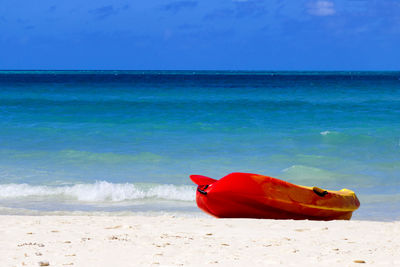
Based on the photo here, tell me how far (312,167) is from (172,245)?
22.5 feet

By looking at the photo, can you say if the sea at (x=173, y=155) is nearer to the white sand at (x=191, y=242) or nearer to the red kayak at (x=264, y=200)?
the red kayak at (x=264, y=200)

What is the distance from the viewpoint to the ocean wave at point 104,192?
864 cm

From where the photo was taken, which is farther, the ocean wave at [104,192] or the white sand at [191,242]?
the ocean wave at [104,192]

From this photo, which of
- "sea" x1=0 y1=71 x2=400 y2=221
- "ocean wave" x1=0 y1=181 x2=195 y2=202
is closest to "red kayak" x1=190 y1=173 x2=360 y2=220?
"sea" x1=0 y1=71 x2=400 y2=221

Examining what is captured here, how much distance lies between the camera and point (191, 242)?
5086 mm

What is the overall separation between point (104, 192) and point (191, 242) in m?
4.06

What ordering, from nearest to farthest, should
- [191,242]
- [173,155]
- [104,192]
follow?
[191,242] → [104,192] → [173,155]

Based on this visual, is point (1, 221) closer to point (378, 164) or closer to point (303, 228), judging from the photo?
point (303, 228)

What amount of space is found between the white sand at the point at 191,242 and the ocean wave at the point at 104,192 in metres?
1.97

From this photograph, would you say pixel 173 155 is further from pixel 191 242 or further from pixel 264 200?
pixel 191 242

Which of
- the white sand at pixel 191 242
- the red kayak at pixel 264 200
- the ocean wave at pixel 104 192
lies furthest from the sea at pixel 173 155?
the white sand at pixel 191 242

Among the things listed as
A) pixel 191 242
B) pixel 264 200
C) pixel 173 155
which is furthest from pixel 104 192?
pixel 191 242

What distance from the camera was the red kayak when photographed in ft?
22.1

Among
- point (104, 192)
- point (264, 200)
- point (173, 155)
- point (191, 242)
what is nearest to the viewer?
point (191, 242)
